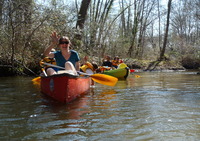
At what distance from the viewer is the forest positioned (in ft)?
27.6

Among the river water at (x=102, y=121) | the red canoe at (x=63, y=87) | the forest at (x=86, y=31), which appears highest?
the forest at (x=86, y=31)

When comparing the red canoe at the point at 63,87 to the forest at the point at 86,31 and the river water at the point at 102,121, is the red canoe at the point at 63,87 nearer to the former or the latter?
the river water at the point at 102,121

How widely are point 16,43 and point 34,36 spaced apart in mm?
761

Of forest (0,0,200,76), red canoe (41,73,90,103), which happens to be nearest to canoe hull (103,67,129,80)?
forest (0,0,200,76)

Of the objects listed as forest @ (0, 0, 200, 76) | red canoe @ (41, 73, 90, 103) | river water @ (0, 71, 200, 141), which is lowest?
river water @ (0, 71, 200, 141)

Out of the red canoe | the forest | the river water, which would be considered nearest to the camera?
the river water

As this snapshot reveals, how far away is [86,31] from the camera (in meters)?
14.2

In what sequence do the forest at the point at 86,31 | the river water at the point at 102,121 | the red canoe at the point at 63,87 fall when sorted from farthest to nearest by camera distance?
the forest at the point at 86,31 → the red canoe at the point at 63,87 → the river water at the point at 102,121

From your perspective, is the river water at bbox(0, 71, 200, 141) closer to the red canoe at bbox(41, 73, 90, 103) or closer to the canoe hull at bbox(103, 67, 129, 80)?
the red canoe at bbox(41, 73, 90, 103)

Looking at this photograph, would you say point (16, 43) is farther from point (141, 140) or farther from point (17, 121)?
point (141, 140)

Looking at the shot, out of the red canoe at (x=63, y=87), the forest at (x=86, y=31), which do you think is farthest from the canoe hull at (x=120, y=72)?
the red canoe at (x=63, y=87)

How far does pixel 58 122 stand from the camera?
3139 mm

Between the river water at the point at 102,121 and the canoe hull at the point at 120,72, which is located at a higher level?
the canoe hull at the point at 120,72

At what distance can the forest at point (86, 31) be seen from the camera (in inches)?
331
